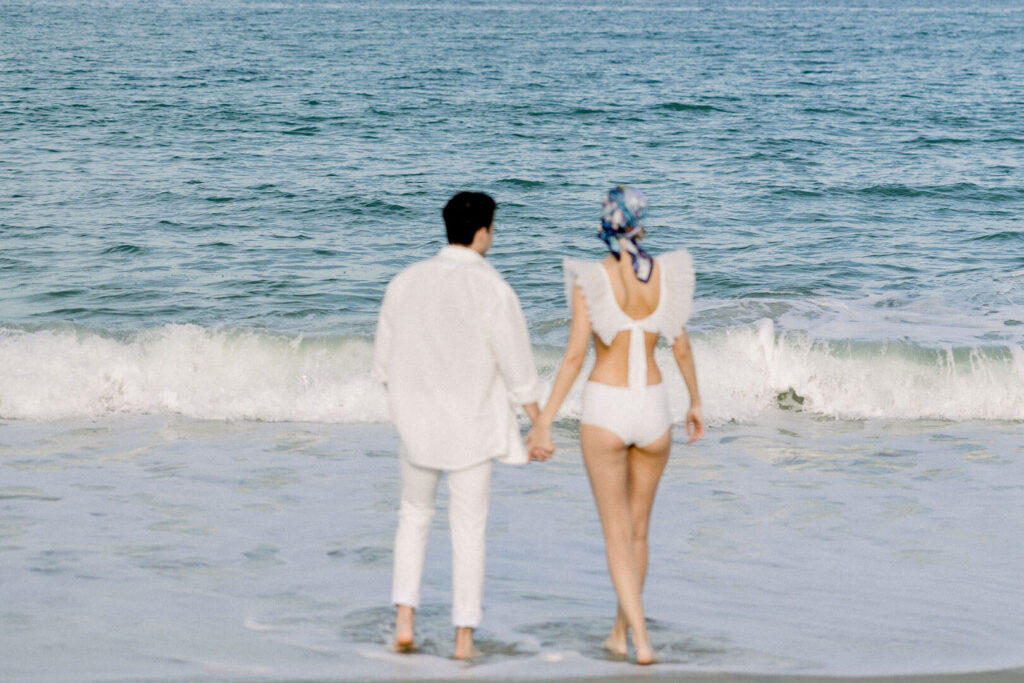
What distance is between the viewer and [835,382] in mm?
10484

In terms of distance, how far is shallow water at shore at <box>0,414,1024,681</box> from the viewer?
4.66m

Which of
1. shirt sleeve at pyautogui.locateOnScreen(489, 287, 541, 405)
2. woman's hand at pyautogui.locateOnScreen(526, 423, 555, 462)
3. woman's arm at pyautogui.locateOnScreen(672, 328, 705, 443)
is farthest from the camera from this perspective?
woman's arm at pyautogui.locateOnScreen(672, 328, 705, 443)

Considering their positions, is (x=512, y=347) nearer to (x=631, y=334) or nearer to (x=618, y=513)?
(x=631, y=334)

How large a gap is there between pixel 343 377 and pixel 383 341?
21.1 ft

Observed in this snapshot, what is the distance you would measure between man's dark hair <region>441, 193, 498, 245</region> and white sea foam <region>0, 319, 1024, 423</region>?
5.17m

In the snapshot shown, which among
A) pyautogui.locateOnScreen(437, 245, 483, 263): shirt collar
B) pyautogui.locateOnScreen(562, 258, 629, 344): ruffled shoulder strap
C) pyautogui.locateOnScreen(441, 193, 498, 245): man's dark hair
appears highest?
pyautogui.locateOnScreen(441, 193, 498, 245): man's dark hair

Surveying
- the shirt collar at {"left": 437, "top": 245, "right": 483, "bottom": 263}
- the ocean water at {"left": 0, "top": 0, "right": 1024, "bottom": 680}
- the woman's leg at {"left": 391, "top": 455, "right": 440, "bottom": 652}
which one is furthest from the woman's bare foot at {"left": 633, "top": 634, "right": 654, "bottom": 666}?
the shirt collar at {"left": 437, "top": 245, "right": 483, "bottom": 263}

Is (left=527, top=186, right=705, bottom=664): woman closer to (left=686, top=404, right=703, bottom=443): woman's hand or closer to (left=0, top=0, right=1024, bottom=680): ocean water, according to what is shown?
(left=686, top=404, right=703, bottom=443): woman's hand

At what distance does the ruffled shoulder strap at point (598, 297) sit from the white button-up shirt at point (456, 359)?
0.25 meters

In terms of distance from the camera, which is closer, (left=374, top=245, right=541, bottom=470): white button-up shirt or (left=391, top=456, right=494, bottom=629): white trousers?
(left=374, top=245, right=541, bottom=470): white button-up shirt

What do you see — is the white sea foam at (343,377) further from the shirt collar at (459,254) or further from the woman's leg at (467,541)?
the shirt collar at (459,254)

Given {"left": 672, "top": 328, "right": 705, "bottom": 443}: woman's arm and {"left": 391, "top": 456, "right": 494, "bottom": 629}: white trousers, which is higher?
{"left": 672, "top": 328, "right": 705, "bottom": 443}: woman's arm

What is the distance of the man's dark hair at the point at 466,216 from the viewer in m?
4.35

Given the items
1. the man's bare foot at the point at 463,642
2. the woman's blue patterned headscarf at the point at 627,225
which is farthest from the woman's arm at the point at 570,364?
the man's bare foot at the point at 463,642
